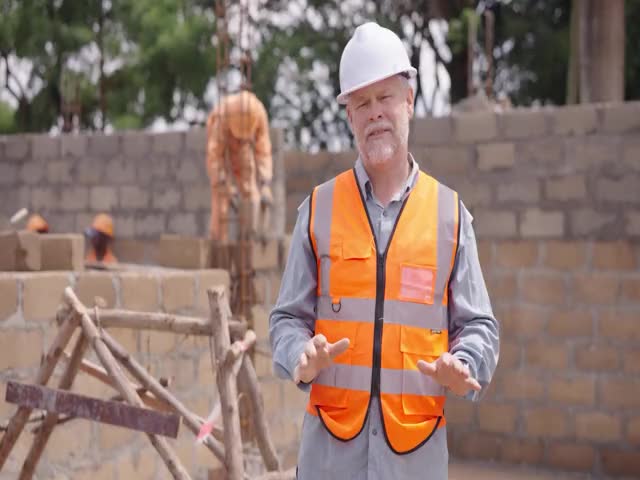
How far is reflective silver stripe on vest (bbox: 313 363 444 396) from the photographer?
2.28 meters

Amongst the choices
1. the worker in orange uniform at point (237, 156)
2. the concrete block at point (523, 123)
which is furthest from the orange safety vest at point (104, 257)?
the concrete block at point (523, 123)

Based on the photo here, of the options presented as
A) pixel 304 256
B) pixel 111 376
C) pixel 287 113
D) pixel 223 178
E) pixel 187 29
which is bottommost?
pixel 111 376

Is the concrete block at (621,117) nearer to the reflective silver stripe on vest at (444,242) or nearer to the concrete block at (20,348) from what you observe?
the concrete block at (20,348)

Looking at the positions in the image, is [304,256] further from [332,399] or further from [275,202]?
[275,202]

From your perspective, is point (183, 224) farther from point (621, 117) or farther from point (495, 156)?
point (621, 117)

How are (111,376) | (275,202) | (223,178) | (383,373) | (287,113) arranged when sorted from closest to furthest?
(383,373) < (111,376) < (223,178) < (275,202) < (287,113)

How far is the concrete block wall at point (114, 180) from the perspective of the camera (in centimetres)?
911

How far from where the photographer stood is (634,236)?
23.3ft

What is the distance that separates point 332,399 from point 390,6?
694 inches

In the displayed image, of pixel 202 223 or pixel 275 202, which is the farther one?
pixel 202 223

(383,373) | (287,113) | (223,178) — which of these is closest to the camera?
(383,373)

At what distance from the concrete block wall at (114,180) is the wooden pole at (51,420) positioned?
4.94 meters

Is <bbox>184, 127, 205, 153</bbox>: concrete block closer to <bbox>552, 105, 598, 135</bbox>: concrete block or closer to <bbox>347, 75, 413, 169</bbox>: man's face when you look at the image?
<bbox>552, 105, 598, 135</bbox>: concrete block

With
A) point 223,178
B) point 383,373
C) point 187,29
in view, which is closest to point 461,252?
point 383,373
